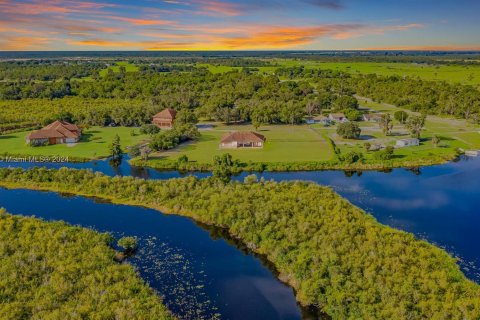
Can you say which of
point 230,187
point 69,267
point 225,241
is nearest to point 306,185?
point 230,187

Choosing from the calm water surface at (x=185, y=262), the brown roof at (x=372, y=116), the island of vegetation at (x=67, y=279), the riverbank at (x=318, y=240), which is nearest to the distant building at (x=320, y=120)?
the brown roof at (x=372, y=116)

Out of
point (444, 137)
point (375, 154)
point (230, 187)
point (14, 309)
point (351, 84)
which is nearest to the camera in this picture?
point (14, 309)

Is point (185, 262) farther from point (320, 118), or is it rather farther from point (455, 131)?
point (320, 118)

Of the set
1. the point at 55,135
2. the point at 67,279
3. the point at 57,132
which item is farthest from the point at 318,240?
the point at 57,132

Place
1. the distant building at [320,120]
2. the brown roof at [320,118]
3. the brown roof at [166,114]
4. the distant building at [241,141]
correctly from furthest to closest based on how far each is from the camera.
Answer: the brown roof at [320,118] < the distant building at [320,120] < the brown roof at [166,114] < the distant building at [241,141]

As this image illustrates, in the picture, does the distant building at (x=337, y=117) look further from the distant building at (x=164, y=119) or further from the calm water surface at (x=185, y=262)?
the calm water surface at (x=185, y=262)

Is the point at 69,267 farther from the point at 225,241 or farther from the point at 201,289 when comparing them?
the point at 225,241
